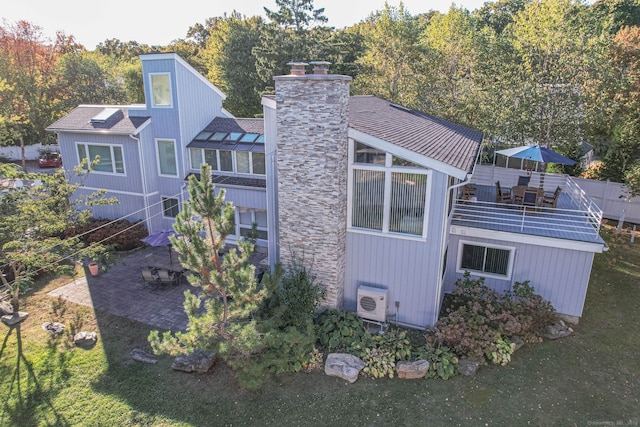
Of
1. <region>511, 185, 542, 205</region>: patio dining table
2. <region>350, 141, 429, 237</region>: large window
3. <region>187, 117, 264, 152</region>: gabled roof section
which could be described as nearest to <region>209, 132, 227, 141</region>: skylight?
<region>187, 117, 264, 152</region>: gabled roof section

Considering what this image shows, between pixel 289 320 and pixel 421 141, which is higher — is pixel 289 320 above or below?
below

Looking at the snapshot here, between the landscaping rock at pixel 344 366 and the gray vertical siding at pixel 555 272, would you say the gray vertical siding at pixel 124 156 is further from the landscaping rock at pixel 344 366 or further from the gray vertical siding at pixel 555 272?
the gray vertical siding at pixel 555 272

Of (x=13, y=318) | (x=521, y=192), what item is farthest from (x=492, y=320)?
(x=13, y=318)

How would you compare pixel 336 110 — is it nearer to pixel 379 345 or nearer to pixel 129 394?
pixel 379 345

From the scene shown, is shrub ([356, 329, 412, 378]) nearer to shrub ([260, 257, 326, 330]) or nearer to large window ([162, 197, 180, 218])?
shrub ([260, 257, 326, 330])

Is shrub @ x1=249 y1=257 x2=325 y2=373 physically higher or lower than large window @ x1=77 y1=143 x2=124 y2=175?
lower

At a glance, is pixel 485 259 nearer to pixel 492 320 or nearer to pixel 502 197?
pixel 492 320
